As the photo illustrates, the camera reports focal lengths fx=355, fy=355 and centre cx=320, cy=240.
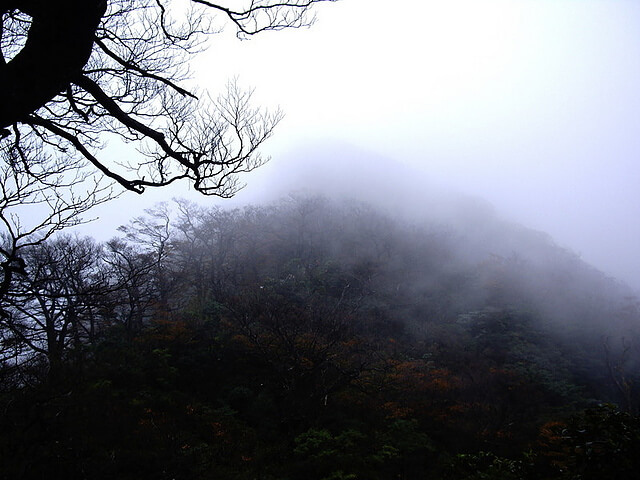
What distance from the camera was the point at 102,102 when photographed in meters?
2.24

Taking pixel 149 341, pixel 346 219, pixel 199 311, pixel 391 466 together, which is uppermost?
pixel 346 219

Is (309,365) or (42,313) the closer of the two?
(42,313)

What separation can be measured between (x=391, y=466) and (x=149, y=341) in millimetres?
9217

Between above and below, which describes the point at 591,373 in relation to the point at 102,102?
below

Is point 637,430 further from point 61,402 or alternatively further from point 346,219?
point 346,219

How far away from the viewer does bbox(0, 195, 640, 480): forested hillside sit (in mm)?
5418

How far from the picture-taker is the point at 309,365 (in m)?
11.2

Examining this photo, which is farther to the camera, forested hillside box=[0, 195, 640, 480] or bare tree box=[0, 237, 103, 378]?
forested hillside box=[0, 195, 640, 480]

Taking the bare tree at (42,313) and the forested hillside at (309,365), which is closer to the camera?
the bare tree at (42,313)

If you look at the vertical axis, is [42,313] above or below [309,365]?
above

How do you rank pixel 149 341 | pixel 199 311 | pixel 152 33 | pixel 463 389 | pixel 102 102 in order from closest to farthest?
1. pixel 102 102
2. pixel 152 33
3. pixel 149 341
4. pixel 463 389
5. pixel 199 311

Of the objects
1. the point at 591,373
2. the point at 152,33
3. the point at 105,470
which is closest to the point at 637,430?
the point at 152,33

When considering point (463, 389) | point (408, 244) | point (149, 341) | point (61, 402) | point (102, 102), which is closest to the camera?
point (102, 102)

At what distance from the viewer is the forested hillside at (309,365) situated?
5418 mm
